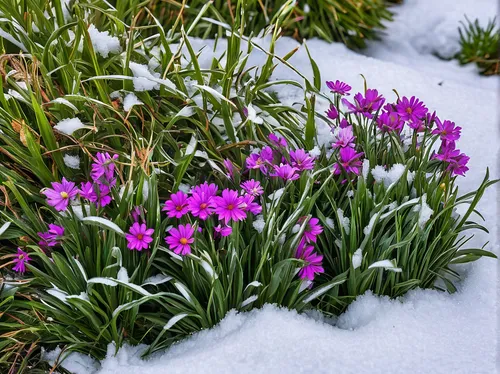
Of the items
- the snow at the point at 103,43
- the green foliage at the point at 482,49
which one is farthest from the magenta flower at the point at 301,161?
the green foliage at the point at 482,49

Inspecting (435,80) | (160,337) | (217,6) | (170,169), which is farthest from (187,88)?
(435,80)

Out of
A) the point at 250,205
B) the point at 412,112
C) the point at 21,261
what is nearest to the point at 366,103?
the point at 412,112

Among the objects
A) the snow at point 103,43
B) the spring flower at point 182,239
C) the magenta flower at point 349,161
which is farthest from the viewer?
the snow at point 103,43

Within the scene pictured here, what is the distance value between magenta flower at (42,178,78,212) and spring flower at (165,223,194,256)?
279 mm

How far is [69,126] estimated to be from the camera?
67.8 inches

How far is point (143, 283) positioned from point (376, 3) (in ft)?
8.47

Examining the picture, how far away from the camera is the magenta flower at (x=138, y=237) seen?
4.94ft

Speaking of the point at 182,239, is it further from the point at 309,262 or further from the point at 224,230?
the point at 309,262

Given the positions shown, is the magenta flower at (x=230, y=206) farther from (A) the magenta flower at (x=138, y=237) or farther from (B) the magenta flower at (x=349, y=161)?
(B) the magenta flower at (x=349, y=161)

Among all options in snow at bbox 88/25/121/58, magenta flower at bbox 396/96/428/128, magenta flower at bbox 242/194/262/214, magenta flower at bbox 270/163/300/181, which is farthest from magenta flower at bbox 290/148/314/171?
snow at bbox 88/25/121/58

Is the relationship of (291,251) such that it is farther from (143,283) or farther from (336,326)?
(143,283)

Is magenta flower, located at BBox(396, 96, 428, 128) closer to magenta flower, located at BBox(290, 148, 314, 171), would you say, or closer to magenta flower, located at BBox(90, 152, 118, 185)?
magenta flower, located at BBox(290, 148, 314, 171)

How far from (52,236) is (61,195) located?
5.6 inches

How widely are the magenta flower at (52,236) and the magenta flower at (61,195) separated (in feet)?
0.23
